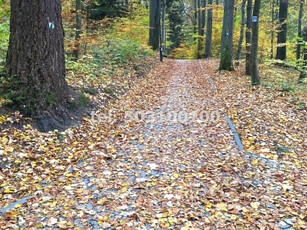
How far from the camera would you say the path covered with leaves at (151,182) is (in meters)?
3.13

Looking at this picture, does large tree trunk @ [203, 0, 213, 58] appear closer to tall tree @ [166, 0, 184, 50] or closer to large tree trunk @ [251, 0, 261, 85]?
tall tree @ [166, 0, 184, 50]

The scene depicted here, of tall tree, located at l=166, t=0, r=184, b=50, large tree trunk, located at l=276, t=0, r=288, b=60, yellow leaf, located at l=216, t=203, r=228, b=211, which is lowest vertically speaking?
yellow leaf, located at l=216, t=203, r=228, b=211

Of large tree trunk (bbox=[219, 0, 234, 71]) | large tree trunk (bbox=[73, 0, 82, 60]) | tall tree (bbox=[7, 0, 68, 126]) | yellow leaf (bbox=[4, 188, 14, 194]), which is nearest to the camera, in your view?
yellow leaf (bbox=[4, 188, 14, 194])

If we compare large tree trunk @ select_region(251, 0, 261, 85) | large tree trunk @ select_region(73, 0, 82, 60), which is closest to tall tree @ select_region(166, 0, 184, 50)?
large tree trunk @ select_region(251, 0, 261, 85)

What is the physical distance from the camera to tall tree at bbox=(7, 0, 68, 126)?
16.8 ft

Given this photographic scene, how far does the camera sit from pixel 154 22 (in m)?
19.6

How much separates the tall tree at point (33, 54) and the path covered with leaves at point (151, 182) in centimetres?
75

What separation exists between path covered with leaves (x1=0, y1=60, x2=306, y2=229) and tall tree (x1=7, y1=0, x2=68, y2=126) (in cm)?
75

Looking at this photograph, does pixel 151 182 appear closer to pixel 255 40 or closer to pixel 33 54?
pixel 33 54

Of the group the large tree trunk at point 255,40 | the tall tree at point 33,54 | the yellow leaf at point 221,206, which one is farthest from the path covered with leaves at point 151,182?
the large tree trunk at point 255,40

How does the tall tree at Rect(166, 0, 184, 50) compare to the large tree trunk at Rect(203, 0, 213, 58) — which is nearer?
the large tree trunk at Rect(203, 0, 213, 58)

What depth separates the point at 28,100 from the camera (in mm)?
5113

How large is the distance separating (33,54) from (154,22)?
51.9 feet

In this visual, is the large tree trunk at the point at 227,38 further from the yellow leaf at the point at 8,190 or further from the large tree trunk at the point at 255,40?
the yellow leaf at the point at 8,190
